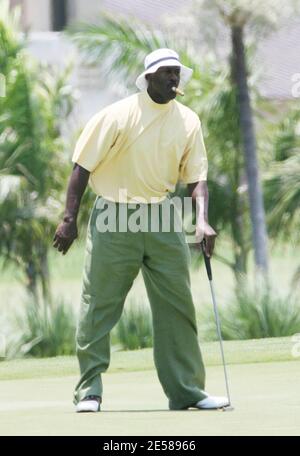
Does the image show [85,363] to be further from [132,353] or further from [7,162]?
[7,162]

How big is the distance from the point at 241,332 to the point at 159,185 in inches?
247

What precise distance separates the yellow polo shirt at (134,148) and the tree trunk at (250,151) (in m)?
9.78

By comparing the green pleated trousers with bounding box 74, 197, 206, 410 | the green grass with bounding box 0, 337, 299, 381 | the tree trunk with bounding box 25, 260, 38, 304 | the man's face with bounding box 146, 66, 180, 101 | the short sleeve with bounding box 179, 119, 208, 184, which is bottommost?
the tree trunk with bounding box 25, 260, 38, 304

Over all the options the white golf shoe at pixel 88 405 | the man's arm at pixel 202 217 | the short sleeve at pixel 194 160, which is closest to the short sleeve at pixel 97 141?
the short sleeve at pixel 194 160

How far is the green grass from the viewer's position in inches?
407

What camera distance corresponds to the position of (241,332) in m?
14.0

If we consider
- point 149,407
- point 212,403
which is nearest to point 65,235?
point 149,407

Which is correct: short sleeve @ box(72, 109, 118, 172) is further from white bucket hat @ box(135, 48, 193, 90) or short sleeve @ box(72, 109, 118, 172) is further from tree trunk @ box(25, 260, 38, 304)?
tree trunk @ box(25, 260, 38, 304)

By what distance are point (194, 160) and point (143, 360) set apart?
3.31m

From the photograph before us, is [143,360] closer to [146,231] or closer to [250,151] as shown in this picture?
[146,231]

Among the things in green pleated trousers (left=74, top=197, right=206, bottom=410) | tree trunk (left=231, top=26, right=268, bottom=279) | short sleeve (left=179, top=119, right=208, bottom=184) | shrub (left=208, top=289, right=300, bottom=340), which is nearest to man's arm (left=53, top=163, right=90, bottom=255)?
green pleated trousers (left=74, top=197, right=206, bottom=410)

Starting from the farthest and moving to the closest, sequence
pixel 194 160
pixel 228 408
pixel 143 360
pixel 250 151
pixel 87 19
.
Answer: pixel 87 19
pixel 250 151
pixel 143 360
pixel 194 160
pixel 228 408

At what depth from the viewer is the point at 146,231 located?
26.1 ft
